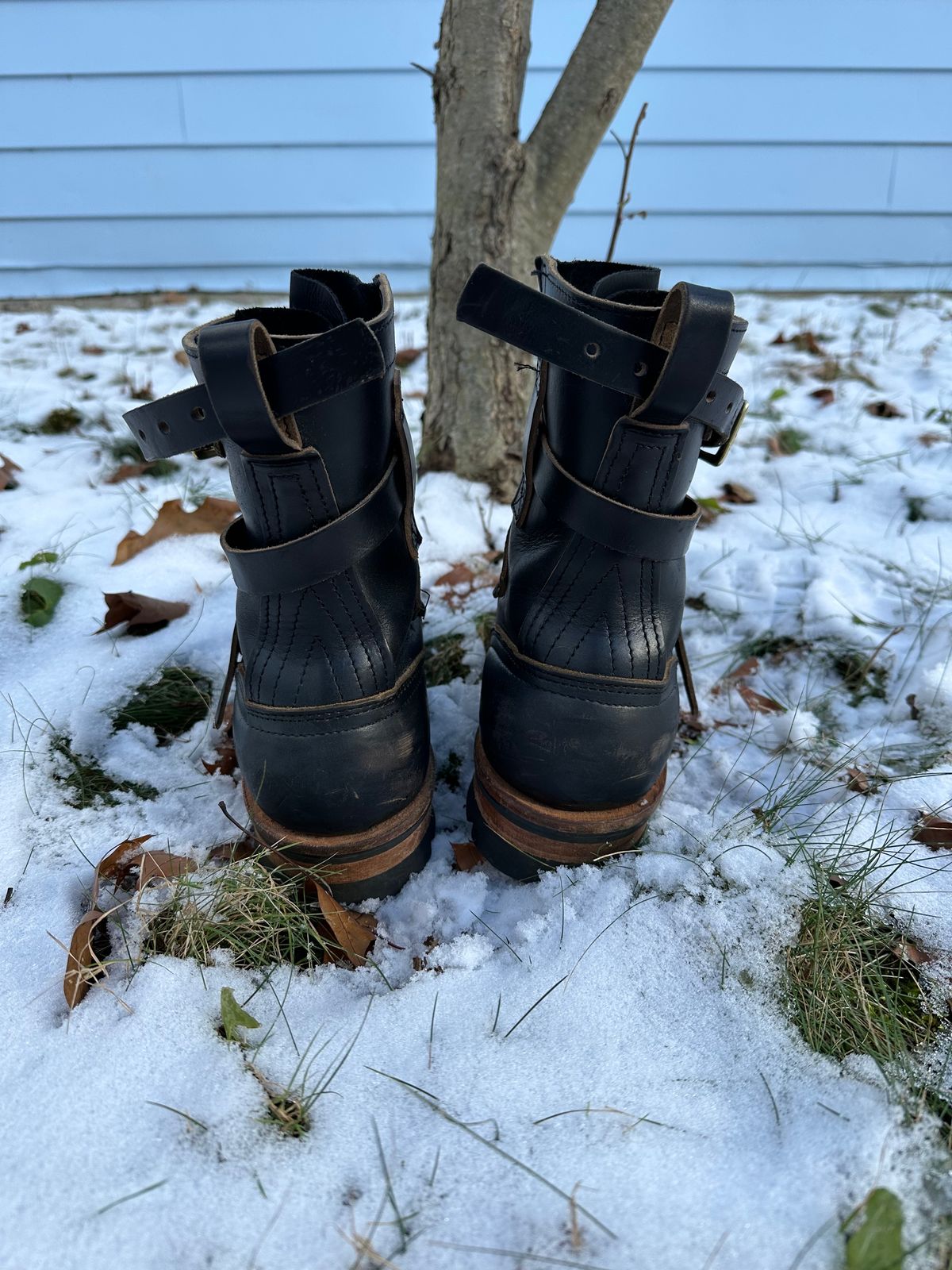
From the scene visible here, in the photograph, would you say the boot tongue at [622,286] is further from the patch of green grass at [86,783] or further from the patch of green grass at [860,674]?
the patch of green grass at [86,783]

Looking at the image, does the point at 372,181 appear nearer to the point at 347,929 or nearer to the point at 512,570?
the point at 512,570

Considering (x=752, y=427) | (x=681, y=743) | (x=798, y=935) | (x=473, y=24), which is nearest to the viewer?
(x=798, y=935)

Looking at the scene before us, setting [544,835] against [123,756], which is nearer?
[544,835]

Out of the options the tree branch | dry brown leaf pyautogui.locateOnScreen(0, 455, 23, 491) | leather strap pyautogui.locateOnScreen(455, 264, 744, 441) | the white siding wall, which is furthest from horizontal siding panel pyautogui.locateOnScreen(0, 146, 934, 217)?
leather strap pyautogui.locateOnScreen(455, 264, 744, 441)

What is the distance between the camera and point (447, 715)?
56.0 inches

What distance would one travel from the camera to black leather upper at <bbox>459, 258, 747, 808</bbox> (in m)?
0.91

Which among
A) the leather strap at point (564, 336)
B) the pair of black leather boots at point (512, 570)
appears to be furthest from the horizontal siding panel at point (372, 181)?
the leather strap at point (564, 336)

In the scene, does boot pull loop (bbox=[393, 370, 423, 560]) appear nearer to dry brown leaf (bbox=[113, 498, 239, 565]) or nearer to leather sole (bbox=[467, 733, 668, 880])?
leather sole (bbox=[467, 733, 668, 880])

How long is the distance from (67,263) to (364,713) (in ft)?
12.7

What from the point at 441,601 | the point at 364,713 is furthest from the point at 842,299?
the point at 364,713

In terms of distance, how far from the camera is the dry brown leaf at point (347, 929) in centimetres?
104

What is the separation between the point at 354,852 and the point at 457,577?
Result: 81 cm

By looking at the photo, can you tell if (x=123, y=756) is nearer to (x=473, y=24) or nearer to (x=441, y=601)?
(x=441, y=601)

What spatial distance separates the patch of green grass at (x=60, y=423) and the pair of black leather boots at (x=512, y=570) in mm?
1641
